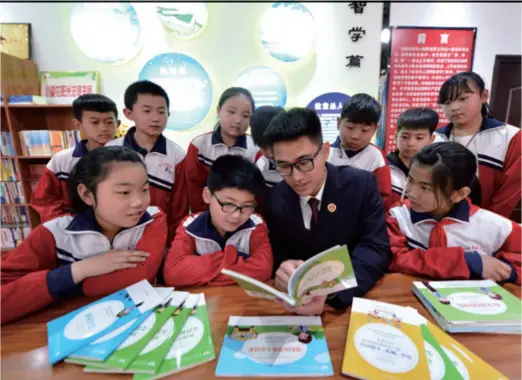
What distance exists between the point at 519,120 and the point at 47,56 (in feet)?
18.9

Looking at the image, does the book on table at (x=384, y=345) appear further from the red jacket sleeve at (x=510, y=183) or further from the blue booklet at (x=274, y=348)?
the red jacket sleeve at (x=510, y=183)

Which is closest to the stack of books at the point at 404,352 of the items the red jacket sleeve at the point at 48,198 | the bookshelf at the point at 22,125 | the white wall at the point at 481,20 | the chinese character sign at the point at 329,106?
the red jacket sleeve at the point at 48,198

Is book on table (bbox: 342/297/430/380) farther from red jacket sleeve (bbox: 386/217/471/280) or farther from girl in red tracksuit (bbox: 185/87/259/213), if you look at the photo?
girl in red tracksuit (bbox: 185/87/259/213)

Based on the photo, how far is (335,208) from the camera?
132 cm

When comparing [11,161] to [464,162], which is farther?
[11,161]

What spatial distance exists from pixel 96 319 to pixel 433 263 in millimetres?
1208

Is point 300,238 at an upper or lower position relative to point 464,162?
lower

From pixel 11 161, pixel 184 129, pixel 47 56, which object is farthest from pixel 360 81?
pixel 11 161

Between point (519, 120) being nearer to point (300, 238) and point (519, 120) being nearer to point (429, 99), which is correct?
point (429, 99)

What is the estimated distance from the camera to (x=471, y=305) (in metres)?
0.96

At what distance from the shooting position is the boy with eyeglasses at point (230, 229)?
1.25 metres

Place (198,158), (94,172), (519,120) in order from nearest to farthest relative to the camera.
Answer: (94,172)
(198,158)
(519,120)

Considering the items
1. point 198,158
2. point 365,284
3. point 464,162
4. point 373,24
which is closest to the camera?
point 365,284

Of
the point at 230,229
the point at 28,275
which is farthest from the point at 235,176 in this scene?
the point at 28,275
